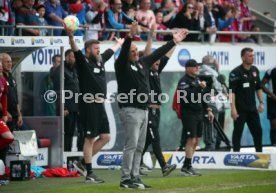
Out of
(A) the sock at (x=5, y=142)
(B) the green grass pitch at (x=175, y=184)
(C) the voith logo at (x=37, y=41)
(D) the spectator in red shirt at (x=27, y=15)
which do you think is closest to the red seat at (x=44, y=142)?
(B) the green grass pitch at (x=175, y=184)

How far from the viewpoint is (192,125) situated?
17859 mm

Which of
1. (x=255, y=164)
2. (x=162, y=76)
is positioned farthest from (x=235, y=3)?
(x=255, y=164)

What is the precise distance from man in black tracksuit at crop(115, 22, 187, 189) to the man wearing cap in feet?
7.99

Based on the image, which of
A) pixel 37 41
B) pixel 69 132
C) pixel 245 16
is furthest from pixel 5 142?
pixel 245 16

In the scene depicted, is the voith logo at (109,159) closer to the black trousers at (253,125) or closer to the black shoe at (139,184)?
the black trousers at (253,125)

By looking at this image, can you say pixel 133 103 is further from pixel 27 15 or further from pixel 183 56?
pixel 183 56

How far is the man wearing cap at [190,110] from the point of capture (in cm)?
1783

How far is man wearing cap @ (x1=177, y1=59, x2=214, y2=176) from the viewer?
702 inches

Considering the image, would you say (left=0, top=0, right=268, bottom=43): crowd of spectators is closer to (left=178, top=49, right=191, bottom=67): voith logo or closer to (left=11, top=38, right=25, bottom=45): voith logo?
(left=178, top=49, right=191, bottom=67): voith logo

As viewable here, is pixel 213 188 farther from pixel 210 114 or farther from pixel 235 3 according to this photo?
pixel 235 3

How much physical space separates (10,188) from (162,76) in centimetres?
913

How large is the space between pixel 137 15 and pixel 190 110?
249 inches

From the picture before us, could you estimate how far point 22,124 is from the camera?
19547 mm

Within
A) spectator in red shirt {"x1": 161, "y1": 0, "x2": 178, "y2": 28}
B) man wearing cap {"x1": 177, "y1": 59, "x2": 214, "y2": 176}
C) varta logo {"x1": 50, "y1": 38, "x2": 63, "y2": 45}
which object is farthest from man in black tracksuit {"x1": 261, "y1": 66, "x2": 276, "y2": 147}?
varta logo {"x1": 50, "y1": 38, "x2": 63, "y2": 45}
